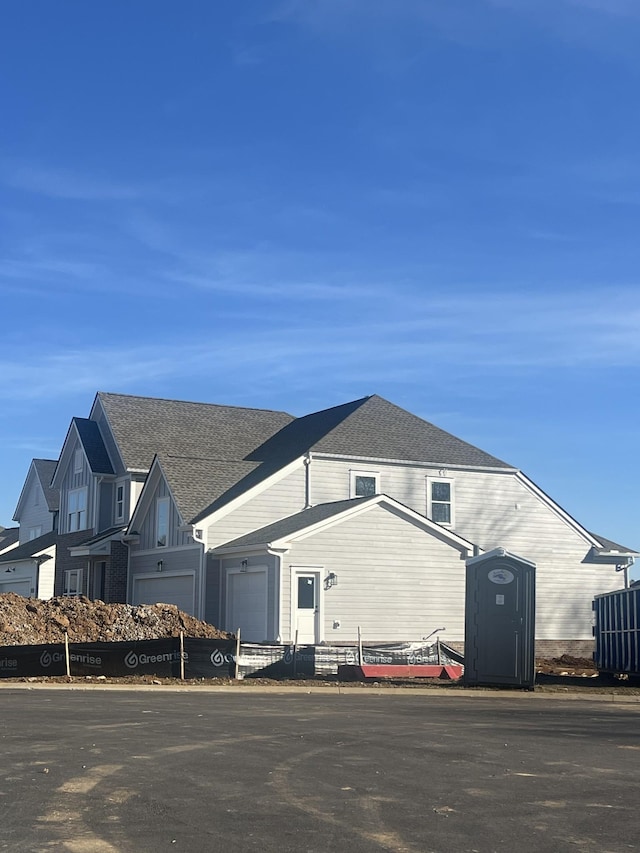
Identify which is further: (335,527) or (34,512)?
(34,512)

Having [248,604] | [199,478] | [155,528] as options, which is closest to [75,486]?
[155,528]

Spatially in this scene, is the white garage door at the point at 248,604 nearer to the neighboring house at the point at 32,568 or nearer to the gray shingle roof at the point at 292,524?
the gray shingle roof at the point at 292,524

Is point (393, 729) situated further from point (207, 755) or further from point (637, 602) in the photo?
point (637, 602)

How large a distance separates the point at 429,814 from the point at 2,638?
74.2 feet

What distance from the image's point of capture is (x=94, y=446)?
1679 inches

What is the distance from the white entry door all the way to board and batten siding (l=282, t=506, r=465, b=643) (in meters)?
0.20

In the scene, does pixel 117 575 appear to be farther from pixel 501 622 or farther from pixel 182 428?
pixel 501 622

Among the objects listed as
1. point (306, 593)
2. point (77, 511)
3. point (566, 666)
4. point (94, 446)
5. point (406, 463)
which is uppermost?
point (94, 446)

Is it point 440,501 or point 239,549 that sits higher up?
point 440,501

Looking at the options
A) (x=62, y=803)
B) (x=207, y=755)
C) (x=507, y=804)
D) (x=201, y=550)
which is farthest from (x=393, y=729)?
(x=201, y=550)

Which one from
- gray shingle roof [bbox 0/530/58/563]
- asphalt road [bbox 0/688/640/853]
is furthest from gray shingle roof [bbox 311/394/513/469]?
asphalt road [bbox 0/688/640/853]

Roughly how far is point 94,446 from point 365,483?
11697mm

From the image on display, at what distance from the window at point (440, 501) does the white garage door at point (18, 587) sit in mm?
18330

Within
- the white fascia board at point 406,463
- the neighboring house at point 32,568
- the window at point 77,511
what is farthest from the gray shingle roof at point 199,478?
the neighboring house at point 32,568
